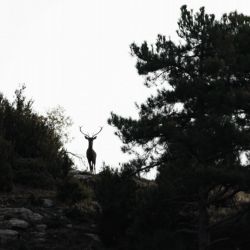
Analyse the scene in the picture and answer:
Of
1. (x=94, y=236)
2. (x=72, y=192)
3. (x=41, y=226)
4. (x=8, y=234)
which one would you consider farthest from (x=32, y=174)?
(x=8, y=234)

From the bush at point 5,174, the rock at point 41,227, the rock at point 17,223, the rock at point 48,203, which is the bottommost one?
the rock at point 41,227

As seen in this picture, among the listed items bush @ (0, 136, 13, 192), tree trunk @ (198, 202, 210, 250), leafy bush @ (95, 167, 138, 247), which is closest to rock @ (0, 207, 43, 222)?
bush @ (0, 136, 13, 192)

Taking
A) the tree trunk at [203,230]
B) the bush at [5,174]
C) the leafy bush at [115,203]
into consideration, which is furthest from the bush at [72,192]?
the tree trunk at [203,230]

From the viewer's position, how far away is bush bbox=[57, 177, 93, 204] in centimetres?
2178

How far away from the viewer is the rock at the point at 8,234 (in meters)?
17.5

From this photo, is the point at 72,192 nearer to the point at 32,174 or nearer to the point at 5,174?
the point at 5,174

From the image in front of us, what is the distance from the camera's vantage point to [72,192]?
21828 millimetres

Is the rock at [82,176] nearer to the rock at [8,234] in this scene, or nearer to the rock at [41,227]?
the rock at [41,227]

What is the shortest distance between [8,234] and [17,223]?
0.97 meters

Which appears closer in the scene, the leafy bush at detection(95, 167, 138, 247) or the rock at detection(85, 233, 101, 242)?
the leafy bush at detection(95, 167, 138, 247)

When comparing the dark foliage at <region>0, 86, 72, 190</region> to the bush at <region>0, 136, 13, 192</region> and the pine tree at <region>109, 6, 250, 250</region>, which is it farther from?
the pine tree at <region>109, 6, 250, 250</region>

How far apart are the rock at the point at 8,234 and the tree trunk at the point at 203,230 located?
16.8 feet

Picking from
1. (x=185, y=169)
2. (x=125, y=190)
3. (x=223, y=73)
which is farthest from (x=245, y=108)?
(x=125, y=190)

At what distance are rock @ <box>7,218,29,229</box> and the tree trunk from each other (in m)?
5.52
